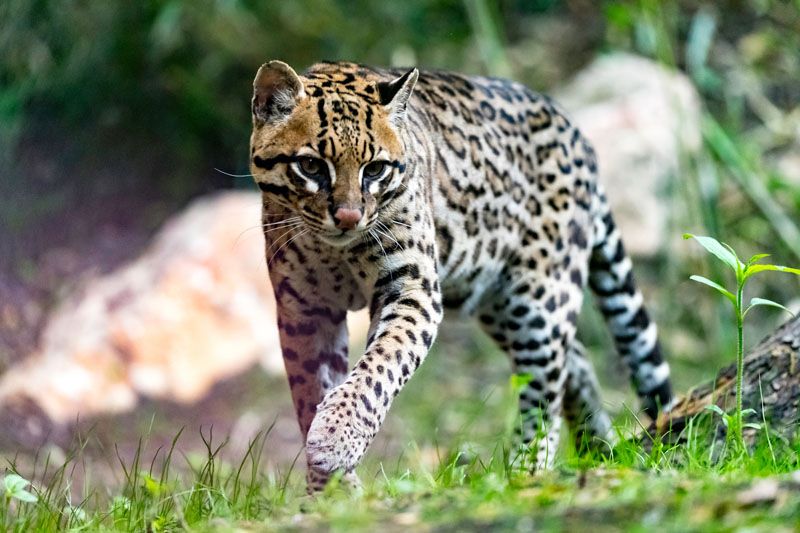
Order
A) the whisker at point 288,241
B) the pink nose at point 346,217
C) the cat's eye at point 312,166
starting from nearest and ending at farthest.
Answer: the pink nose at point 346,217 → the cat's eye at point 312,166 → the whisker at point 288,241

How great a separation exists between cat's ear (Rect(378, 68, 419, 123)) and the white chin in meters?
0.71

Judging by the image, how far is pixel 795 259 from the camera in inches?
484

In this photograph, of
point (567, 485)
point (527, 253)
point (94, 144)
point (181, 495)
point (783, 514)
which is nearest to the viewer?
point (783, 514)

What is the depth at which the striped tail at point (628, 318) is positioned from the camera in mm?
8094

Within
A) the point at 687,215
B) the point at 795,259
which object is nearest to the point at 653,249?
the point at 687,215

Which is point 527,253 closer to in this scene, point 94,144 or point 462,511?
point 462,511

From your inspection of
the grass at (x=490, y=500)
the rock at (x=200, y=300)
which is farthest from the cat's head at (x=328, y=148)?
the rock at (x=200, y=300)

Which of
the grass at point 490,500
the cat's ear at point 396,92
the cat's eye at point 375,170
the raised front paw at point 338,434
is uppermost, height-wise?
the cat's ear at point 396,92

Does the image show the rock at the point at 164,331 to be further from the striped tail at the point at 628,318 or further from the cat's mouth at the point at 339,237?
the cat's mouth at the point at 339,237

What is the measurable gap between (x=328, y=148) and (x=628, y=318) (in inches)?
135

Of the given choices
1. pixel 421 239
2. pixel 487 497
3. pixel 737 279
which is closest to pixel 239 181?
pixel 421 239

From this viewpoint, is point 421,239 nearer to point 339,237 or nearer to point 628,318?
point 339,237

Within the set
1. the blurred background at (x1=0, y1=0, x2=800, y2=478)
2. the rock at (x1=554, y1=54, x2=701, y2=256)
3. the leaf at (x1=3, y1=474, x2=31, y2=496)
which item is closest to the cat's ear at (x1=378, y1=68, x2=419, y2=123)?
the leaf at (x1=3, y1=474, x2=31, y2=496)

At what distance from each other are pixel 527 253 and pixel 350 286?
5.74 ft
